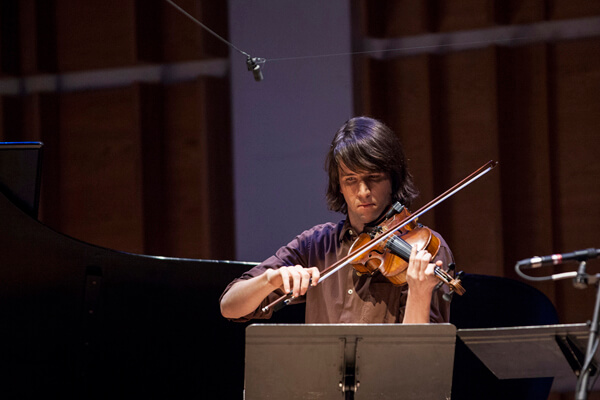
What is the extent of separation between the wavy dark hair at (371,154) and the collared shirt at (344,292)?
0.17 m

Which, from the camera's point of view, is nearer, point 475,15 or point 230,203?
point 475,15

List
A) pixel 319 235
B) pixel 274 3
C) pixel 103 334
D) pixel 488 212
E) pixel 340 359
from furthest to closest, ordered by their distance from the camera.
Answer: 1. pixel 274 3
2. pixel 488 212
3. pixel 103 334
4. pixel 319 235
5. pixel 340 359

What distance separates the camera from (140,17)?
3414mm

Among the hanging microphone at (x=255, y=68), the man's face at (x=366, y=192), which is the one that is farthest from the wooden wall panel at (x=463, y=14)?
the man's face at (x=366, y=192)

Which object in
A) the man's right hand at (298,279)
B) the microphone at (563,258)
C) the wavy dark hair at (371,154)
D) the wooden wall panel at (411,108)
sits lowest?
the man's right hand at (298,279)

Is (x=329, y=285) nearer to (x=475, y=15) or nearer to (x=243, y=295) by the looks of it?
(x=243, y=295)

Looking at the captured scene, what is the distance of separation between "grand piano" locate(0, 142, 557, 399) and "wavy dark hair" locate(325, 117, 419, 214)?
0.44 meters

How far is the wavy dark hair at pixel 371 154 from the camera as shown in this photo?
6.21ft

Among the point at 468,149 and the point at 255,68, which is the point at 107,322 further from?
the point at 468,149

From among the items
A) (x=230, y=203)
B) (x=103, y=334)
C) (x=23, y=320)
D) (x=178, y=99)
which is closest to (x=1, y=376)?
(x=23, y=320)

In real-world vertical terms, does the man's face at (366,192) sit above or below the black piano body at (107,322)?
above

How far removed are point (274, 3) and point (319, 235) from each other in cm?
165

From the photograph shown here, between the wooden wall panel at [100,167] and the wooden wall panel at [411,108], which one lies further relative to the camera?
the wooden wall panel at [100,167]

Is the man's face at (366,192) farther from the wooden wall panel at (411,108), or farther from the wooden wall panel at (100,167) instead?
the wooden wall panel at (100,167)
